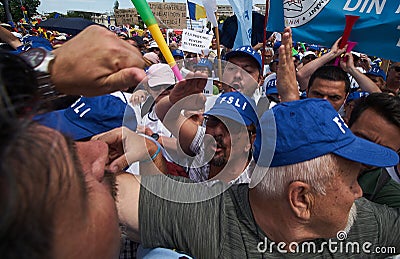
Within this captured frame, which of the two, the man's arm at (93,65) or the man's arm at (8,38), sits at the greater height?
the man's arm at (93,65)

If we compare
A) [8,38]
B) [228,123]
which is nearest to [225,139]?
[228,123]

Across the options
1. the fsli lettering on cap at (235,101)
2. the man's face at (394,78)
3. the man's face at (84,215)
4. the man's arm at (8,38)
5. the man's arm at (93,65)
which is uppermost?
the man's arm at (93,65)

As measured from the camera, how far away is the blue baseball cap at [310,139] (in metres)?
1.12

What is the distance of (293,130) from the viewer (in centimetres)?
116

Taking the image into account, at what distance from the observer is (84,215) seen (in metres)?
0.58

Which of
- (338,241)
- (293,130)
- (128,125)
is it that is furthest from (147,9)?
(338,241)

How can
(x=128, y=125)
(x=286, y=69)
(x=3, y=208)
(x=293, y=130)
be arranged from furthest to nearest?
(x=286, y=69) → (x=128, y=125) → (x=293, y=130) → (x=3, y=208)

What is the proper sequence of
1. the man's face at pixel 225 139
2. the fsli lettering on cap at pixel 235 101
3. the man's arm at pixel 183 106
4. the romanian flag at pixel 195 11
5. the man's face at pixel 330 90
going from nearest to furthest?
the man's arm at pixel 183 106 < the man's face at pixel 225 139 < the fsli lettering on cap at pixel 235 101 < the man's face at pixel 330 90 < the romanian flag at pixel 195 11

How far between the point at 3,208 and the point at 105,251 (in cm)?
30

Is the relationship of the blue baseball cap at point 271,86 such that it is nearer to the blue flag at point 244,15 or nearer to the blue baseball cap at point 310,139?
the blue flag at point 244,15

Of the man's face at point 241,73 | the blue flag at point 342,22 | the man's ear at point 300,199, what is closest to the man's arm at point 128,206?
the man's ear at point 300,199

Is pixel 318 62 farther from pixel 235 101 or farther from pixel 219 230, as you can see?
pixel 219 230

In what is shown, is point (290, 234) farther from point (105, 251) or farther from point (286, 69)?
point (286, 69)

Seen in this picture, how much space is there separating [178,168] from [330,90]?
150cm
